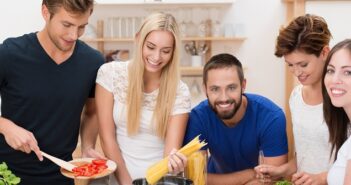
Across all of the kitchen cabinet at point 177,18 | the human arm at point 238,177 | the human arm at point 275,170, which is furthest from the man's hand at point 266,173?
the kitchen cabinet at point 177,18

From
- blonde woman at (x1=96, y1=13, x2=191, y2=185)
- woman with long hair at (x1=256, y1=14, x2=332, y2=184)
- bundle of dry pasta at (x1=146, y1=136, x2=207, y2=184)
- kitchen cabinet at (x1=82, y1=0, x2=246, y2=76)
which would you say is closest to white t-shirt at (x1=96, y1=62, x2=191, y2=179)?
blonde woman at (x1=96, y1=13, x2=191, y2=185)

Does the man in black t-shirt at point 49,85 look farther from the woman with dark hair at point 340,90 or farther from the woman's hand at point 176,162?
the woman with dark hair at point 340,90

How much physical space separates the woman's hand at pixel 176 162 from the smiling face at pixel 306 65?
0.66 meters

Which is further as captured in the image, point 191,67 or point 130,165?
point 191,67

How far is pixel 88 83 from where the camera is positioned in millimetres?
1926

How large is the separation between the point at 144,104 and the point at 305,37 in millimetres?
742

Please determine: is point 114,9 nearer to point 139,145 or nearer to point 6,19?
point 6,19

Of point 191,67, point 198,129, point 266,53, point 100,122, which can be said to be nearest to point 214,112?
point 198,129

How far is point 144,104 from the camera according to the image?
1.92 metres

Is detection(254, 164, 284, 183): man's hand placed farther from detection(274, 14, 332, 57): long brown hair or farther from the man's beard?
detection(274, 14, 332, 57): long brown hair

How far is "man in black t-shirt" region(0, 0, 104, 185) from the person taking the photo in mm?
1751

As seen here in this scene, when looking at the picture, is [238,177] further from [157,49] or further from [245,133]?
[157,49]

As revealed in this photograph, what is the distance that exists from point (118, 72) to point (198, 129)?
0.44 meters

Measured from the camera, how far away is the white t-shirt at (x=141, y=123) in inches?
74.9
